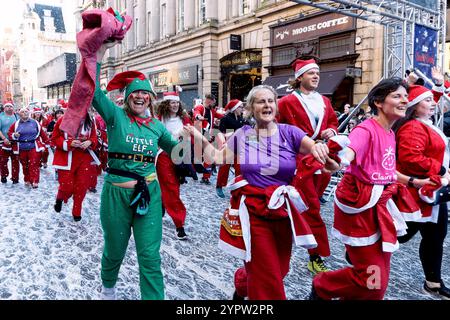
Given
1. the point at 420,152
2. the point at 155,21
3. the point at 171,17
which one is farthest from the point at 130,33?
the point at 420,152

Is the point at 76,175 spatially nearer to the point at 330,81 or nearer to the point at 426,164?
the point at 426,164

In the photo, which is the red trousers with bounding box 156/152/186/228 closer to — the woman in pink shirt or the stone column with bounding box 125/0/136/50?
the woman in pink shirt

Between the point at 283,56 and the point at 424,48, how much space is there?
767 centimetres

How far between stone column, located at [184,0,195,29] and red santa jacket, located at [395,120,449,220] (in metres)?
22.3

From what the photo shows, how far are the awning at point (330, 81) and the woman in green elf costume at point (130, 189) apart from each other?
11.6m

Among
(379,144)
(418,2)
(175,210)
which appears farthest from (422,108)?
(418,2)

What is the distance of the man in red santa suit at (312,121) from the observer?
13.6 feet

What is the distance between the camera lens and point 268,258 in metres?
2.71

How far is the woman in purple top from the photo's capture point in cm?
270

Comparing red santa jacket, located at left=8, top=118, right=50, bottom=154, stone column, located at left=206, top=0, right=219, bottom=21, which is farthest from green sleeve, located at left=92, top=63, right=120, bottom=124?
stone column, located at left=206, top=0, right=219, bottom=21

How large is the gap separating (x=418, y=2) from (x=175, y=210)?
8522mm

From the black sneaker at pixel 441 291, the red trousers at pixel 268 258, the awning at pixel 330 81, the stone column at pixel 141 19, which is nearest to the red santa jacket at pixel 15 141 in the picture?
the red trousers at pixel 268 258

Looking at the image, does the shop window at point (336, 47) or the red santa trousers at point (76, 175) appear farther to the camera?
the shop window at point (336, 47)

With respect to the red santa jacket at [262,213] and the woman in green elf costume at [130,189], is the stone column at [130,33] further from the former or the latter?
the red santa jacket at [262,213]
